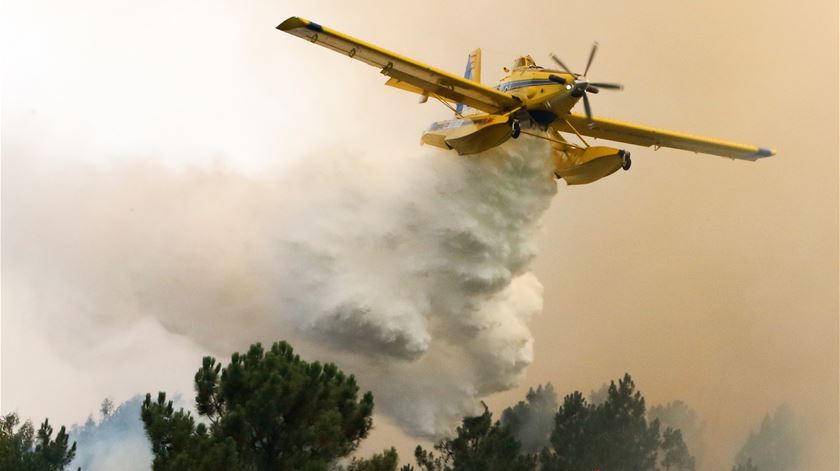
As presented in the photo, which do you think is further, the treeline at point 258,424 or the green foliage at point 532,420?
the green foliage at point 532,420

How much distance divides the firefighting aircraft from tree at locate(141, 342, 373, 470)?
668 centimetres

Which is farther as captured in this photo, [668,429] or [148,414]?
[668,429]

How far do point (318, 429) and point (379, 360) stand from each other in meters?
6.54

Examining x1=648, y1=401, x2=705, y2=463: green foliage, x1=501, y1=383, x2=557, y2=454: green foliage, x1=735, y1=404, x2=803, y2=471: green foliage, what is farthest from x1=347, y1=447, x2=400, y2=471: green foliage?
x1=735, y1=404, x2=803, y2=471: green foliage

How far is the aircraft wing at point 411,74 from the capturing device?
1938cm

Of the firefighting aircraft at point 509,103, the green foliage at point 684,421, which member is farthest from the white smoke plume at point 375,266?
the green foliage at point 684,421

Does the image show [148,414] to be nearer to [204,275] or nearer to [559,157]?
[204,275]

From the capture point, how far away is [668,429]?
3588cm

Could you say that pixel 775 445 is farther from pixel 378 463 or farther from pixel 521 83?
pixel 378 463

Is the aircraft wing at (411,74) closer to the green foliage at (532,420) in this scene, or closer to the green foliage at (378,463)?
the green foliage at (378,463)

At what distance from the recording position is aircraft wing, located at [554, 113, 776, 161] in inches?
955

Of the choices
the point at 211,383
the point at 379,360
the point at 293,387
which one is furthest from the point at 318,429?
the point at 379,360

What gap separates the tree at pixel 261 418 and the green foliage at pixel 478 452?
10144 millimetres

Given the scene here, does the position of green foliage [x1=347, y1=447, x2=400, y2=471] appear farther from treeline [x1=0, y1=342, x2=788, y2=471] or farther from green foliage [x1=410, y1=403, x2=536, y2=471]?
green foliage [x1=410, y1=403, x2=536, y2=471]
